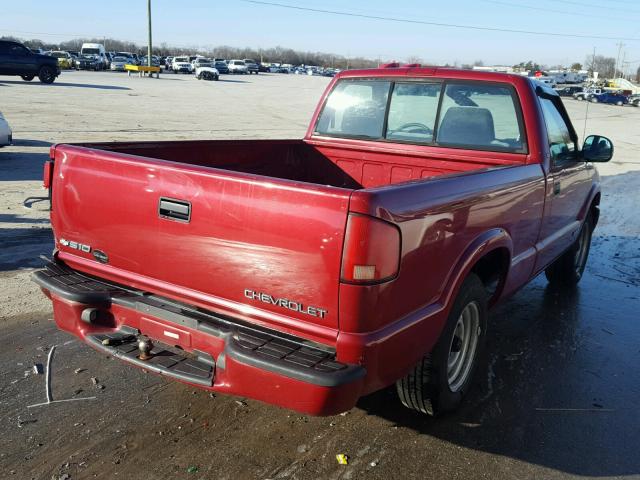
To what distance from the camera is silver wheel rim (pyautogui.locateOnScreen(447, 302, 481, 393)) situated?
11.7 ft

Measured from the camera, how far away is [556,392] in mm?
3979

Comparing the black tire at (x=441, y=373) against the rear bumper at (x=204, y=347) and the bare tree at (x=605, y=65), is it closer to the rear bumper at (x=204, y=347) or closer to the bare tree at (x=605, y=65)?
the rear bumper at (x=204, y=347)

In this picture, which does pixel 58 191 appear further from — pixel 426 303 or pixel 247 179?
pixel 426 303

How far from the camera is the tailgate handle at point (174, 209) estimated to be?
9.53 feet

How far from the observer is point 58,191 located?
3416 millimetres

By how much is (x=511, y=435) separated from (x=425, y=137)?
2.33 m

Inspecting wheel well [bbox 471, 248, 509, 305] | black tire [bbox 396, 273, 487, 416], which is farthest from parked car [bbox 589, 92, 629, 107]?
black tire [bbox 396, 273, 487, 416]

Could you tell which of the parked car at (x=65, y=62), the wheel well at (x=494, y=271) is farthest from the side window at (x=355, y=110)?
the parked car at (x=65, y=62)

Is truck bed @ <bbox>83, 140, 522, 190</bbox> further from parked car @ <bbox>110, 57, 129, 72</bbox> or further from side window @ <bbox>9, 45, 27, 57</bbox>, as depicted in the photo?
parked car @ <bbox>110, 57, 129, 72</bbox>

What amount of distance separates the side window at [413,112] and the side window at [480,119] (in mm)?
88

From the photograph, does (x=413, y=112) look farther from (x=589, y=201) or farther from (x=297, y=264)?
(x=297, y=264)

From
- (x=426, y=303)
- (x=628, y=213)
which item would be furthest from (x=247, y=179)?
(x=628, y=213)

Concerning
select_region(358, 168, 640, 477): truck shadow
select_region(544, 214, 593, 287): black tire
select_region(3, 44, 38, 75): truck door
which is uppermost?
select_region(3, 44, 38, 75): truck door

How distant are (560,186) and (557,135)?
47 centimetres
